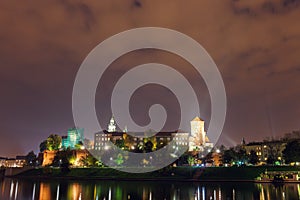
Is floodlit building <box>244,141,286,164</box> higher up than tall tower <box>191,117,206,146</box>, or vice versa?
tall tower <box>191,117,206,146</box>

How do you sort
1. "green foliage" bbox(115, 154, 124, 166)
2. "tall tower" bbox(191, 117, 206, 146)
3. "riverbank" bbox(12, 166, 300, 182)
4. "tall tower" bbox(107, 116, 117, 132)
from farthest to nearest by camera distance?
"tall tower" bbox(107, 116, 117, 132) < "tall tower" bbox(191, 117, 206, 146) < "green foliage" bbox(115, 154, 124, 166) < "riverbank" bbox(12, 166, 300, 182)

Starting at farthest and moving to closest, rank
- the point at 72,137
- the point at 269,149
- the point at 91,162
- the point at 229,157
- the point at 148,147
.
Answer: the point at 72,137
the point at 269,149
the point at 91,162
the point at 229,157
the point at 148,147

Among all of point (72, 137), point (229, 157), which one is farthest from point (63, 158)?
point (229, 157)

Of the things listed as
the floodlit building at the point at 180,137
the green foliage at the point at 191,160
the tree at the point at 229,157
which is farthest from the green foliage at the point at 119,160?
the tree at the point at 229,157

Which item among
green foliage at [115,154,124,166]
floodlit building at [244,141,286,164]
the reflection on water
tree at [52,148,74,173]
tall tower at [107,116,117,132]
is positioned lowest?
the reflection on water

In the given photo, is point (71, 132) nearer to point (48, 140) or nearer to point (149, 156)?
point (48, 140)

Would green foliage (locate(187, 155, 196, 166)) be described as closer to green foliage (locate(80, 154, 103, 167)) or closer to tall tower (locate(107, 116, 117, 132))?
green foliage (locate(80, 154, 103, 167))

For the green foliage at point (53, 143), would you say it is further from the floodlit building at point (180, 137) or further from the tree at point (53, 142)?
the floodlit building at point (180, 137)

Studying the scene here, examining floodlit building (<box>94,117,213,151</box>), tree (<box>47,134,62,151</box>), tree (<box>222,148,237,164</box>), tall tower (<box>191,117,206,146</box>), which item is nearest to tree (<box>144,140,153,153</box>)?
tree (<box>222,148,237,164</box>)

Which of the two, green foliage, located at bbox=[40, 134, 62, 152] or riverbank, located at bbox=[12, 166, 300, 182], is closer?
riverbank, located at bbox=[12, 166, 300, 182]

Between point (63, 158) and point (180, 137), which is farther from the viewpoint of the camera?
point (180, 137)

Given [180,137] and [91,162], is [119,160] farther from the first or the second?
[180,137]

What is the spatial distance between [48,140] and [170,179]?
72478mm

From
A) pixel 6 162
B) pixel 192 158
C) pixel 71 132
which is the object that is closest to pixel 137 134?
pixel 71 132
